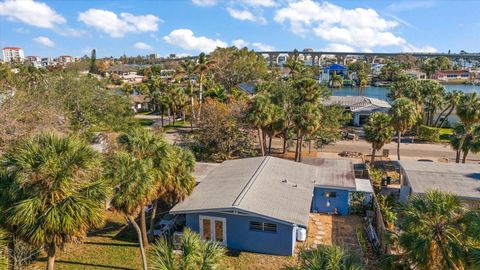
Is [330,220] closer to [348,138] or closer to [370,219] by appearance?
[370,219]

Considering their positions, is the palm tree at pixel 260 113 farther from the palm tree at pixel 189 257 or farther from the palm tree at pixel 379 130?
the palm tree at pixel 189 257

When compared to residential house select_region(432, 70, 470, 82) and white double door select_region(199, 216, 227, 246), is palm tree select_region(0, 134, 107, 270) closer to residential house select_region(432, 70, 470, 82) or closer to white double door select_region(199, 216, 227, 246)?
white double door select_region(199, 216, 227, 246)

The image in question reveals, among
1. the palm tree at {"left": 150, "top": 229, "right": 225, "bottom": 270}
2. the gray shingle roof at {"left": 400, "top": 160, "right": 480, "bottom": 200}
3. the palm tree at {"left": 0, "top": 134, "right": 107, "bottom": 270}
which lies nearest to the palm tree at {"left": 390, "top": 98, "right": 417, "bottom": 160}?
the gray shingle roof at {"left": 400, "top": 160, "right": 480, "bottom": 200}

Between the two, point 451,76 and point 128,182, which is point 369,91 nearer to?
point 451,76

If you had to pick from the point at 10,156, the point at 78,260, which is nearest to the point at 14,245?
the point at 10,156

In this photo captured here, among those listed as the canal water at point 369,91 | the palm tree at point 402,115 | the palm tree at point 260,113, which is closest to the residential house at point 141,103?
the palm tree at point 260,113

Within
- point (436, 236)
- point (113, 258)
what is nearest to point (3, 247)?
point (113, 258)
